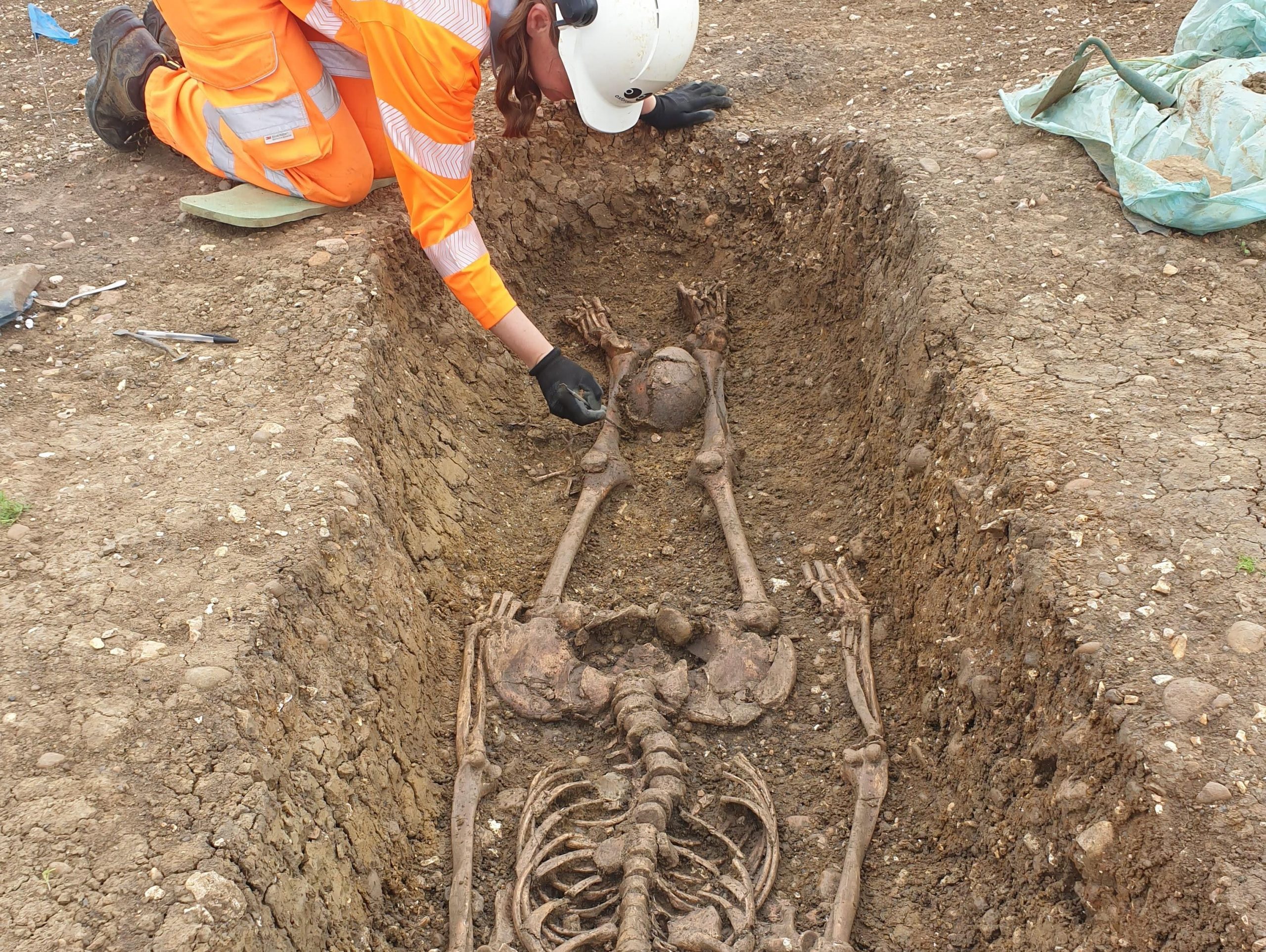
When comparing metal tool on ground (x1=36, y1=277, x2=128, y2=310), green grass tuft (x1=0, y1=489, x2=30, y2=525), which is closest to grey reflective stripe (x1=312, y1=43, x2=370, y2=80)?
metal tool on ground (x1=36, y1=277, x2=128, y2=310)

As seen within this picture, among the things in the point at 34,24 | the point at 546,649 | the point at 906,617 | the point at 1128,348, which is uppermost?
the point at 34,24

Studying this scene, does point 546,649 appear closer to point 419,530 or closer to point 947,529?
point 419,530

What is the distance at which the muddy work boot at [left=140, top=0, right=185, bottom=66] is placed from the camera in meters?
4.45

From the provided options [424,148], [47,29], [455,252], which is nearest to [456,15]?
[424,148]

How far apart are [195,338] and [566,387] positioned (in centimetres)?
135

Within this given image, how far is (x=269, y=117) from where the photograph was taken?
3658 millimetres

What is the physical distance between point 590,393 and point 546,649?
100 centimetres

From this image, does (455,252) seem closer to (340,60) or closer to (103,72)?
(340,60)

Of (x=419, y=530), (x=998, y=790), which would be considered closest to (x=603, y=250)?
(x=419, y=530)

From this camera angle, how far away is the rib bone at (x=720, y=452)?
10.6 ft

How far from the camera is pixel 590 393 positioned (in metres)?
3.51

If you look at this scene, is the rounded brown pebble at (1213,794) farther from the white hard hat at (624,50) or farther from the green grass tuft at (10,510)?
the green grass tuft at (10,510)

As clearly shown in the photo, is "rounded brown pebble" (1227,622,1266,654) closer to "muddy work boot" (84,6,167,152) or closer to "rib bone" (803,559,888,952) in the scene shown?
"rib bone" (803,559,888,952)

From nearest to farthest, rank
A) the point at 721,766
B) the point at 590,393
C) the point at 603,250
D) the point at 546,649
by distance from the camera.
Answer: the point at 721,766, the point at 546,649, the point at 590,393, the point at 603,250
